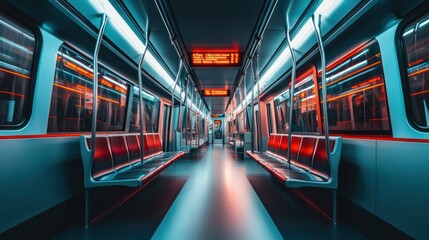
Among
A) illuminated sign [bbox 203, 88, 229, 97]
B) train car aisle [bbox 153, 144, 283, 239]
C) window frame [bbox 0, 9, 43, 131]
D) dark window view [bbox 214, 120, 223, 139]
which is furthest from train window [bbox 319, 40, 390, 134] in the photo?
dark window view [bbox 214, 120, 223, 139]

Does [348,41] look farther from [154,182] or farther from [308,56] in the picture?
[154,182]

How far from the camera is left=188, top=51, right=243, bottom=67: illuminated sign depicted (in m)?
4.69

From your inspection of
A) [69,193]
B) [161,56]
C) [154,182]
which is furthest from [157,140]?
[69,193]

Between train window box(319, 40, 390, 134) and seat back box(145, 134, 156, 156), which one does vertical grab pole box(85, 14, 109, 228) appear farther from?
train window box(319, 40, 390, 134)

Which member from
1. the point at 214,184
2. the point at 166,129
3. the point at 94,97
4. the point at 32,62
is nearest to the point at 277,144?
the point at 214,184

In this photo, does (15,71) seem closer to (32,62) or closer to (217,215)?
(32,62)

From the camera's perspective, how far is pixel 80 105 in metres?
3.07

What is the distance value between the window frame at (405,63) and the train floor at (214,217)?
128 cm

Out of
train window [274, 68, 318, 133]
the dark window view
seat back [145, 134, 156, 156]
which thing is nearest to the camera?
train window [274, 68, 318, 133]

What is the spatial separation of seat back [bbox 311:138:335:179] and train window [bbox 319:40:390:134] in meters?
0.58

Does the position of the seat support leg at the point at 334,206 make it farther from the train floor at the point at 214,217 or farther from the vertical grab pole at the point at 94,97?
the vertical grab pole at the point at 94,97

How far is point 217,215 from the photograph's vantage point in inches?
100

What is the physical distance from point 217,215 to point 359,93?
2583mm

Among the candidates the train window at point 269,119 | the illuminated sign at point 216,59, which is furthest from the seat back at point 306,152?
the train window at point 269,119
